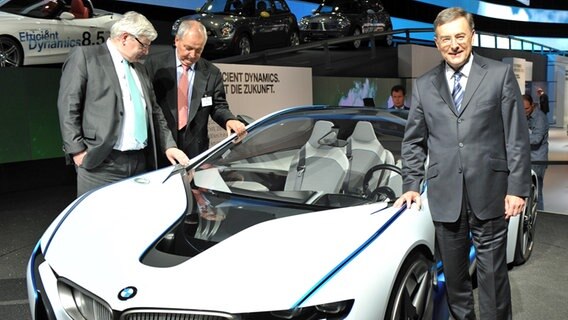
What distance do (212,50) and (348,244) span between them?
7013 mm

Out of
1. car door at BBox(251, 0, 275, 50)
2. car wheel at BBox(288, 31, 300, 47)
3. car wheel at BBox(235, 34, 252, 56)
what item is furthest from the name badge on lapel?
car wheel at BBox(288, 31, 300, 47)

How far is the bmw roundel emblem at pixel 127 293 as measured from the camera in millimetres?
1799

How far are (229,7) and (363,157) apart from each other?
268 inches

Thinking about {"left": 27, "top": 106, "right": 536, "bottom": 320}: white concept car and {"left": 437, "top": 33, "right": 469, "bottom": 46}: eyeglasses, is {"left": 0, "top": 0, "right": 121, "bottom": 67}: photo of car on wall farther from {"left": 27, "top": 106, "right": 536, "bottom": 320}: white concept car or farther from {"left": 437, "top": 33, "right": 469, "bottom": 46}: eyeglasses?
{"left": 437, "top": 33, "right": 469, "bottom": 46}: eyeglasses

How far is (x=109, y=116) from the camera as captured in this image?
2.94 m

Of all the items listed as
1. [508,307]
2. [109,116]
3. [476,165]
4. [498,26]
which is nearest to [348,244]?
[476,165]

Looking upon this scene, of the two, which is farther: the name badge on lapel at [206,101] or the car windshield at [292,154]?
the name badge on lapel at [206,101]

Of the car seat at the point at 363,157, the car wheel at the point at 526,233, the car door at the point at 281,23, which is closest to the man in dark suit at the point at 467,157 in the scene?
the car seat at the point at 363,157

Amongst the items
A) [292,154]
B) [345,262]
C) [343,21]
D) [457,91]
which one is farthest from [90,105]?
[343,21]

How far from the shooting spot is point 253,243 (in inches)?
80.1

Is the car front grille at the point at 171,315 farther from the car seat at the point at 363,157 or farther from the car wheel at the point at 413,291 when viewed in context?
the car seat at the point at 363,157

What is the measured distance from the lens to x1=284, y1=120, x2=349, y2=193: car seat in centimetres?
276

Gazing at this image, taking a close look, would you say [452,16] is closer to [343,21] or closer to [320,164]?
[320,164]

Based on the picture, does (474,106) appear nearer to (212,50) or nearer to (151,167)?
(151,167)
